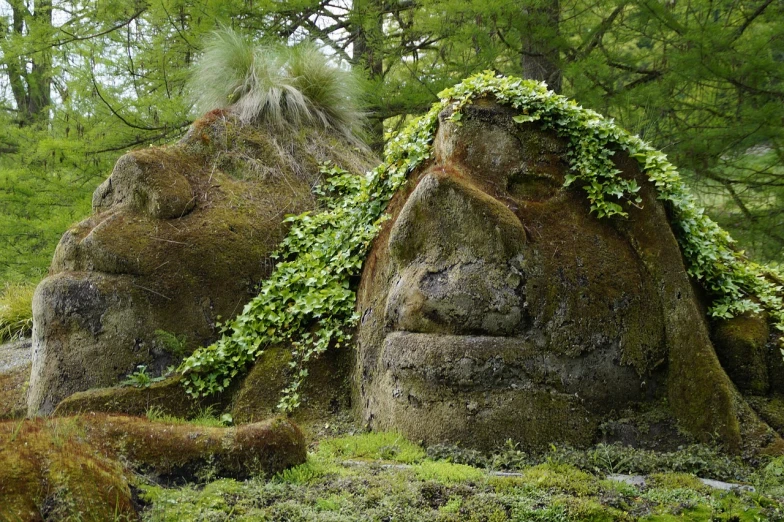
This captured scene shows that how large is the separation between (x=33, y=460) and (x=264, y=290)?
133 inches

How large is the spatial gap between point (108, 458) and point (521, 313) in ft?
9.05

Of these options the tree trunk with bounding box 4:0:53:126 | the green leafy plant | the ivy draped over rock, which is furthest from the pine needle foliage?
the tree trunk with bounding box 4:0:53:126

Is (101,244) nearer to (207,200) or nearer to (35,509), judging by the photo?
(207,200)

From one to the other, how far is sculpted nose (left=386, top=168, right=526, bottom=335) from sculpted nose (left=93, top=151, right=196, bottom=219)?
8.32 ft

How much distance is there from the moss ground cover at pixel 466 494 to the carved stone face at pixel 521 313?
40 centimetres

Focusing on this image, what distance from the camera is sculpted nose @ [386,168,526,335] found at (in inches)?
187

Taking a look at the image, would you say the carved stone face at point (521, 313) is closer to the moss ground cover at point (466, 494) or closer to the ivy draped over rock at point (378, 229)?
the ivy draped over rock at point (378, 229)

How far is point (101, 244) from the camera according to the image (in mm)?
6160

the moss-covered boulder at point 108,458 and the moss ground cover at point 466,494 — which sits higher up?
the moss-covered boulder at point 108,458

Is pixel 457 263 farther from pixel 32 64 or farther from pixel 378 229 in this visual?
pixel 32 64

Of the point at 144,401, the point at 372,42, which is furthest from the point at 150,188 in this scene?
the point at 372,42

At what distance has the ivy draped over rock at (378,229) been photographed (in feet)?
17.5

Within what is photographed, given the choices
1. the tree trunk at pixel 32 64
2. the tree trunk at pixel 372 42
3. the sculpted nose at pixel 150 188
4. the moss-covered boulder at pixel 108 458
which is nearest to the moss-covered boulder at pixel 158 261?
the sculpted nose at pixel 150 188

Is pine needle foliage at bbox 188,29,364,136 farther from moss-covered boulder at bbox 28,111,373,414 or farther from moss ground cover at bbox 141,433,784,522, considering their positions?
moss ground cover at bbox 141,433,784,522
